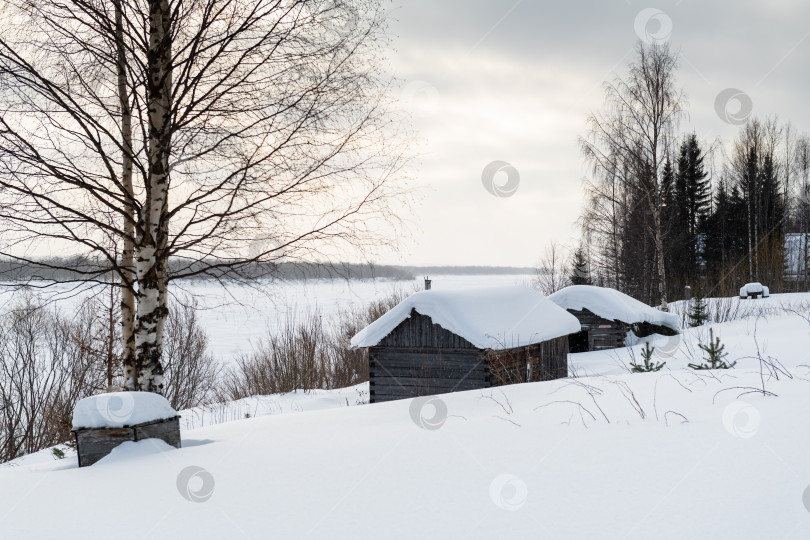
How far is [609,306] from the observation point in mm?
18359

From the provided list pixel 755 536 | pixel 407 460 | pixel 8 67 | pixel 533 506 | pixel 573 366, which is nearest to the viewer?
pixel 755 536

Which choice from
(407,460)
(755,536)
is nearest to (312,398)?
(407,460)

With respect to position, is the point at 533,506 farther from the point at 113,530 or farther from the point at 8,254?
the point at 8,254

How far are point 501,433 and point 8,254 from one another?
5.34 m

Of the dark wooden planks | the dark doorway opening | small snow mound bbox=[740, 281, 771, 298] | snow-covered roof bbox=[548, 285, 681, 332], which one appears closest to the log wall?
the dark wooden planks

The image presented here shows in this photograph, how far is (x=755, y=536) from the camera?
85.0 inches

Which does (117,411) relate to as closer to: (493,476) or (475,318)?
(493,476)

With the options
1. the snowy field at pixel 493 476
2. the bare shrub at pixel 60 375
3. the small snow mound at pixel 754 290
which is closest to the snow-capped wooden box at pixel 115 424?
the snowy field at pixel 493 476

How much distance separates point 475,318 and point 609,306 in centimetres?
904

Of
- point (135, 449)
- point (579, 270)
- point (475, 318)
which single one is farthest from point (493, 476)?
point (579, 270)

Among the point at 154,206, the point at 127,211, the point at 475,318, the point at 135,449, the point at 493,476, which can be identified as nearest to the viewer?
the point at 493,476

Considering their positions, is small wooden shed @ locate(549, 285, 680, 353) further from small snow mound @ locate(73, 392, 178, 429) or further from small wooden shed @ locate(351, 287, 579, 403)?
small snow mound @ locate(73, 392, 178, 429)

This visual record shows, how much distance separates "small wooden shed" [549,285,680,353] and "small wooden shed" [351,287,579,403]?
6.69m

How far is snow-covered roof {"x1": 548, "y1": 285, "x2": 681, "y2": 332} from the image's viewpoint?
1819 cm
